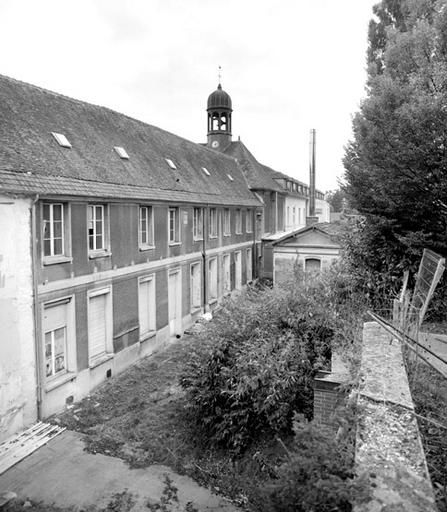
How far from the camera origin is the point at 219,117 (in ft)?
116

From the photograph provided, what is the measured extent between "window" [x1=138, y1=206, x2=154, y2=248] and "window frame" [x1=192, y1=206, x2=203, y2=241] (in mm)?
4166

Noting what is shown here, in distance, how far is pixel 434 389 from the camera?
5484mm

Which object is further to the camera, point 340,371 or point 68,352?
point 68,352

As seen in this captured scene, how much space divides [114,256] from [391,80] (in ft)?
30.2

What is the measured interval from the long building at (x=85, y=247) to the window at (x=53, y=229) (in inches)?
1.1

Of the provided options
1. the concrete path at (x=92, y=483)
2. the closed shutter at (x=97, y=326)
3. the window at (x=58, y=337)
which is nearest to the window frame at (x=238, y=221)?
the closed shutter at (x=97, y=326)

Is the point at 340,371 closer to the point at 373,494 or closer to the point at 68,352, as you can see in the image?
the point at 373,494

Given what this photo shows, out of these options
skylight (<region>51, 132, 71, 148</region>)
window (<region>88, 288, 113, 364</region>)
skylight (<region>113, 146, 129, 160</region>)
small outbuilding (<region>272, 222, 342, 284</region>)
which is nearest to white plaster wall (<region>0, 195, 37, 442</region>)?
window (<region>88, 288, 113, 364</region>)

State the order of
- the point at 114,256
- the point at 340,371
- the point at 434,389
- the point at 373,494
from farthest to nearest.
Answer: the point at 114,256, the point at 340,371, the point at 434,389, the point at 373,494

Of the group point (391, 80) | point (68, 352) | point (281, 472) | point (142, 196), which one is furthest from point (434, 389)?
point (142, 196)

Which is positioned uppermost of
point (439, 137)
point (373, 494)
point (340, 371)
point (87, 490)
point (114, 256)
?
point (439, 137)

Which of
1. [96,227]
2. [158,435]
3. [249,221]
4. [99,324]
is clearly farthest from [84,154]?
[249,221]

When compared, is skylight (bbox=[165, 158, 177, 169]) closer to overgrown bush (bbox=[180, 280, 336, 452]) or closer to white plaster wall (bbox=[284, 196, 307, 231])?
overgrown bush (bbox=[180, 280, 336, 452])

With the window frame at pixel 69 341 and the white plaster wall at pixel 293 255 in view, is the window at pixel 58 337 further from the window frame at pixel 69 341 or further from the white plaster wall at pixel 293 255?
the white plaster wall at pixel 293 255
